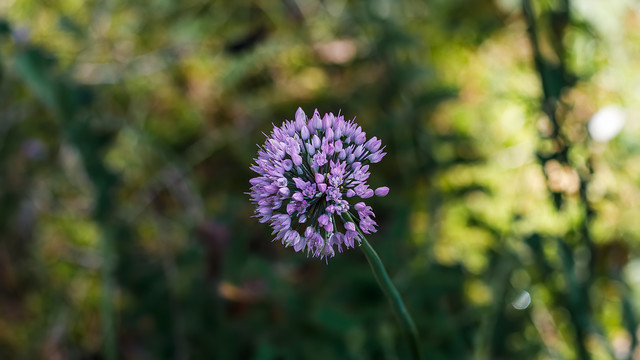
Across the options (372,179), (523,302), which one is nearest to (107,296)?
(372,179)

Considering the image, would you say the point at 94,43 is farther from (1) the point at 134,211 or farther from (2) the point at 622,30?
(2) the point at 622,30

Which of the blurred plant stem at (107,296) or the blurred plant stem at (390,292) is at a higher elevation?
the blurred plant stem at (107,296)

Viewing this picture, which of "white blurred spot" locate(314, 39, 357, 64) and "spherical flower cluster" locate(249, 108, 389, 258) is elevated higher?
"white blurred spot" locate(314, 39, 357, 64)

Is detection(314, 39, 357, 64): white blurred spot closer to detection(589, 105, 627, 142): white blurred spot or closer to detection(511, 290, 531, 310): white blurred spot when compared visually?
detection(589, 105, 627, 142): white blurred spot

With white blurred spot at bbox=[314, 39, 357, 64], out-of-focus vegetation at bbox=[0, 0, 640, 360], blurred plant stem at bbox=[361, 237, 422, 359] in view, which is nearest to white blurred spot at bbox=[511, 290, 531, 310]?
out-of-focus vegetation at bbox=[0, 0, 640, 360]

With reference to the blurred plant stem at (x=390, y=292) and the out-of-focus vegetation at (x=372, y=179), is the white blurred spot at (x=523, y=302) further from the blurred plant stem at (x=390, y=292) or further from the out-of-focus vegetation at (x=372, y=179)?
the blurred plant stem at (x=390, y=292)

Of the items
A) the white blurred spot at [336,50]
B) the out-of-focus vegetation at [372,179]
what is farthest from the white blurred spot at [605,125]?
the white blurred spot at [336,50]
